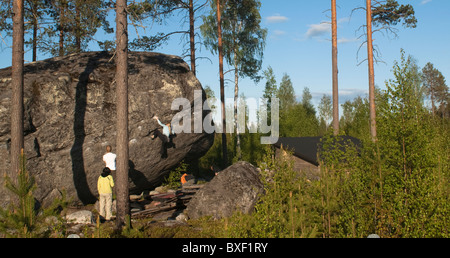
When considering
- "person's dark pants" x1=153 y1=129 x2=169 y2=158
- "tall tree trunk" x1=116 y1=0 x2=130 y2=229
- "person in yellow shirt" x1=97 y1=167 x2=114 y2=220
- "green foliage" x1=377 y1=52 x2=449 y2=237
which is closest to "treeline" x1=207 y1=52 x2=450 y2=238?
"green foliage" x1=377 y1=52 x2=449 y2=237

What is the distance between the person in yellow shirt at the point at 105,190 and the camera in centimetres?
1053

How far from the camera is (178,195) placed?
13.5m

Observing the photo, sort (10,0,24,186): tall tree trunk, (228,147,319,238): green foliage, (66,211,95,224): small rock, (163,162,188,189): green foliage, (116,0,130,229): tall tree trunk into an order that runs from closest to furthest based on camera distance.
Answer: (228,147,319,238): green foliage, (116,0,130,229): tall tree trunk, (10,0,24,186): tall tree trunk, (66,211,95,224): small rock, (163,162,188,189): green foliage

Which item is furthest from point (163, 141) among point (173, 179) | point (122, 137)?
point (122, 137)

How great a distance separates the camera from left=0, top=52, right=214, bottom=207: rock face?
1180cm

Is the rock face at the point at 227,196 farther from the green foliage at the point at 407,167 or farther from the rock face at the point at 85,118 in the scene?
the green foliage at the point at 407,167

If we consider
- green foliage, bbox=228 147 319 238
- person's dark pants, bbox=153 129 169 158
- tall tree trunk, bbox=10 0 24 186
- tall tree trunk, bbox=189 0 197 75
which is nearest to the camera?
green foliage, bbox=228 147 319 238

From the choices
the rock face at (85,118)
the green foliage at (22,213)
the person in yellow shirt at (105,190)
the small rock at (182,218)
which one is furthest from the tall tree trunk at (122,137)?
the green foliage at (22,213)

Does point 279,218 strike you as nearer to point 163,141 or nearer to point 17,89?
point 17,89

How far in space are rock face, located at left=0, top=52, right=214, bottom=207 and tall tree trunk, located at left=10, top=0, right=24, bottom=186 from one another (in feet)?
5.32

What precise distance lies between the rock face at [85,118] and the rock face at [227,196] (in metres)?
3.01

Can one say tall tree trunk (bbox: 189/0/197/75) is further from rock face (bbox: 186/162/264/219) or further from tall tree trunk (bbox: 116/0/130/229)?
tall tree trunk (bbox: 116/0/130/229)

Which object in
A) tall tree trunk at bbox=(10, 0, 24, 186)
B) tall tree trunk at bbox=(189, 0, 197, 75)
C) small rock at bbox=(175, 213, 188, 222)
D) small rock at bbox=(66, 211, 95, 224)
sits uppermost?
tall tree trunk at bbox=(189, 0, 197, 75)

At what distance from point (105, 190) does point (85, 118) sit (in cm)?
313
